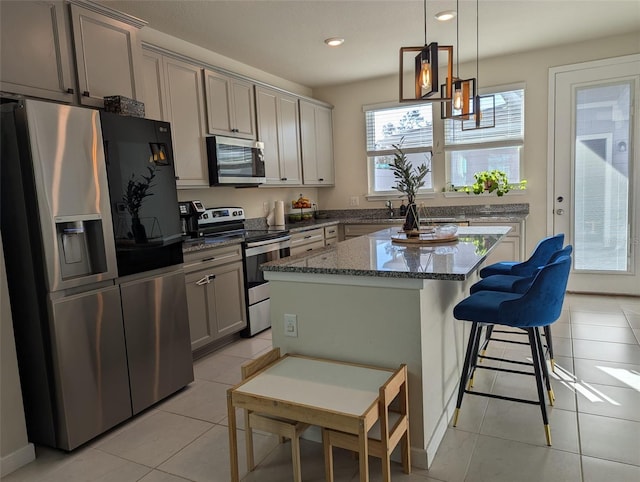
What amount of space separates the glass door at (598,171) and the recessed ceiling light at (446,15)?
178 cm

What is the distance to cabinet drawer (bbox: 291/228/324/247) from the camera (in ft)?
14.5

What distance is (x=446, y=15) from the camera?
3.52m

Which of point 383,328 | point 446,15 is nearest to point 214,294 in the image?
point 383,328

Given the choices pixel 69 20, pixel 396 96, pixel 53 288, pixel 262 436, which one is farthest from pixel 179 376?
pixel 396 96

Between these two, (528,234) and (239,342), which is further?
(528,234)

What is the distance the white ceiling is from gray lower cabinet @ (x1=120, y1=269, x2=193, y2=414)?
204 cm

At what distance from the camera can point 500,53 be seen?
4.71 metres

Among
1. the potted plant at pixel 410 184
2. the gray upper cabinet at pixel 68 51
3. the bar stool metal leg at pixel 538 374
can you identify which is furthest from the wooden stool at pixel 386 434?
the gray upper cabinet at pixel 68 51

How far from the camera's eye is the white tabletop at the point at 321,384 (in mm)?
1617

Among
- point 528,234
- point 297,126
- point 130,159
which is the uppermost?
point 297,126

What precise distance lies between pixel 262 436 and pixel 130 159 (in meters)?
1.68

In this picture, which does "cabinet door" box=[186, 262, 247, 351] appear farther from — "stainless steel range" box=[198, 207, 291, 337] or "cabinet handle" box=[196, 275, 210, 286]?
"stainless steel range" box=[198, 207, 291, 337]

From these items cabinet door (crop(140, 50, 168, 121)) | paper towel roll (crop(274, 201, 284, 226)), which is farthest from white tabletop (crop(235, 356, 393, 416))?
paper towel roll (crop(274, 201, 284, 226))

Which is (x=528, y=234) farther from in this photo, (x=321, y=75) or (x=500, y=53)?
(x=321, y=75)
